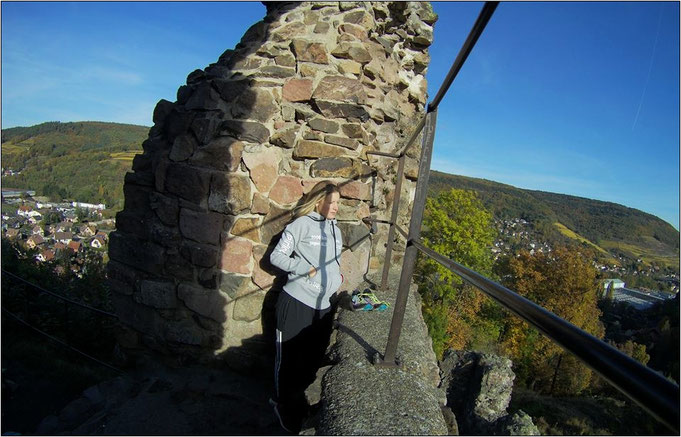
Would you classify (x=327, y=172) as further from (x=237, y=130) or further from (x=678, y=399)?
(x=678, y=399)

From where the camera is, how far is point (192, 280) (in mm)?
3055

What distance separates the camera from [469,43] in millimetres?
1145

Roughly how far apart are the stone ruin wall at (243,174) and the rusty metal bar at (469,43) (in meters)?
1.55

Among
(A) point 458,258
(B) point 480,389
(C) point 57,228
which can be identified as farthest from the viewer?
(A) point 458,258

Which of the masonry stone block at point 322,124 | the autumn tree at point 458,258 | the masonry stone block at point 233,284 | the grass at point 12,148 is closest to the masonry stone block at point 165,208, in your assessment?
the masonry stone block at point 233,284

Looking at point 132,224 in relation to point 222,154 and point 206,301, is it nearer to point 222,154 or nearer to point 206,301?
point 206,301

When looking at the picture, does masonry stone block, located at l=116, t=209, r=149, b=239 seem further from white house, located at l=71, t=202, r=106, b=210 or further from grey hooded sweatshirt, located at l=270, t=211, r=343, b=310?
white house, located at l=71, t=202, r=106, b=210

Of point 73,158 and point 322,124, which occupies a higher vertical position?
point 322,124

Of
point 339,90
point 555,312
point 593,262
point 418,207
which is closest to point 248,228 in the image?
point 339,90

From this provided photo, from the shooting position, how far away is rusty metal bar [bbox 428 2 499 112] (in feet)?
3.19

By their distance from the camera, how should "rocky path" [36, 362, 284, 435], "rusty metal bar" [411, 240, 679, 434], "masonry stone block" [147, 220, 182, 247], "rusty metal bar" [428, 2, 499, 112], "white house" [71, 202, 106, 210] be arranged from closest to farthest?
"rusty metal bar" [411, 240, 679, 434] → "rusty metal bar" [428, 2, 499, 112] → "rocky path" [36, 362, 284, 435] → "masonry stone block" [147, 220, 182, 247] → "white house" [71, 202, 106, 210]

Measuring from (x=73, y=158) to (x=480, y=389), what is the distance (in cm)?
4795

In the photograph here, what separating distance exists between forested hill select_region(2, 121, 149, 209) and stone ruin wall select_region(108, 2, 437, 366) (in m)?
29.3

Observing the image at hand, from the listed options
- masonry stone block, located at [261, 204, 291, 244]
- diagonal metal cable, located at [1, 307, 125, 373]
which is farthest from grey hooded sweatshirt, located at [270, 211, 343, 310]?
diagonal metal cable, located at [1, 307, 125, 373]
